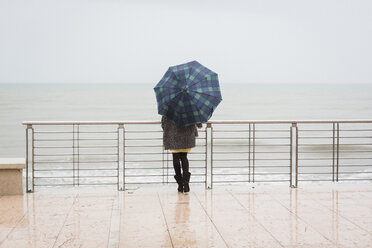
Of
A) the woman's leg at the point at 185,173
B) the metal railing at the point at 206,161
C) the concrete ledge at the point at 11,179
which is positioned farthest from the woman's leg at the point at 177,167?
the concrete ledge at the point at 11,179

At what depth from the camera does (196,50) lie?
45.3 meters

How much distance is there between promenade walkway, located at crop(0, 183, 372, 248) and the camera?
3.66m

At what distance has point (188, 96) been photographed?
16.1 feet

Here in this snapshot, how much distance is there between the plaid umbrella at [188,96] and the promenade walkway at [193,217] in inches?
36.4

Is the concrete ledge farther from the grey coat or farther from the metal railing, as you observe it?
the grey coat

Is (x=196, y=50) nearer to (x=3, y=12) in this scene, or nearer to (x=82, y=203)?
(x=3, y=12)

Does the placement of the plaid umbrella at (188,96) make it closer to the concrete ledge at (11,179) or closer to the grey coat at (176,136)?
the grey coat at (176,136)

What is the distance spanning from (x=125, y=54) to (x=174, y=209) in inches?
1690

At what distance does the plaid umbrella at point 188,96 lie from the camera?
4.92 metres

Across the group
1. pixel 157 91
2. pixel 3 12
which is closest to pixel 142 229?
pixel 157 91

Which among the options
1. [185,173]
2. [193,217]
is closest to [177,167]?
[185,173]

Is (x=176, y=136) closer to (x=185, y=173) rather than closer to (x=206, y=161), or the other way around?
(x=185, y=173)

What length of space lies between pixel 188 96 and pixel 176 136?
1.75 feet

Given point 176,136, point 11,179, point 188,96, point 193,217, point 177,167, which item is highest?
point 188,96
